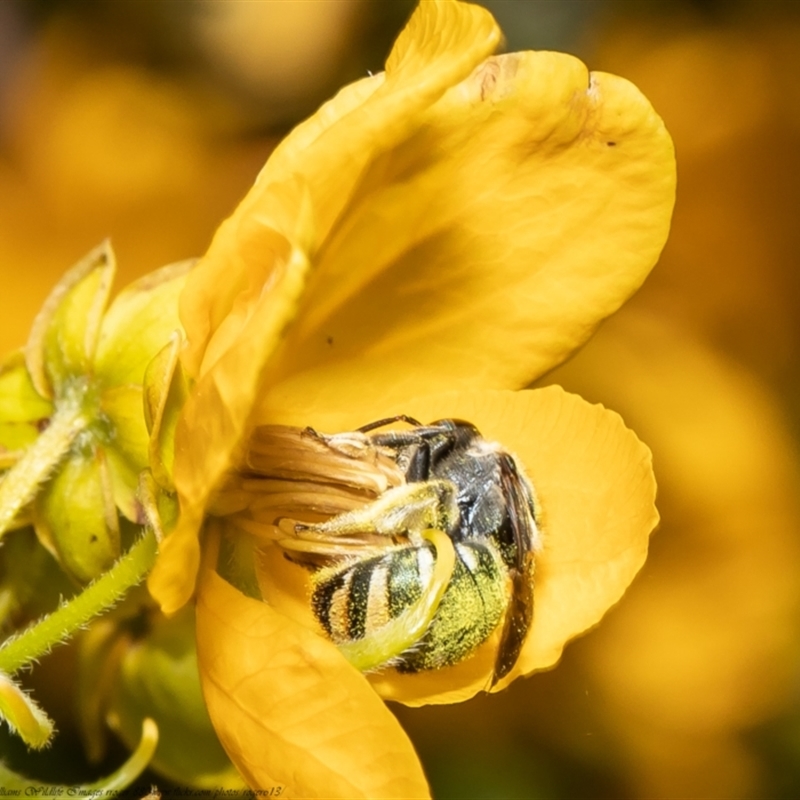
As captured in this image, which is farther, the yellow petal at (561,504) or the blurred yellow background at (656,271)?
the blurred yellow background at (656,271)

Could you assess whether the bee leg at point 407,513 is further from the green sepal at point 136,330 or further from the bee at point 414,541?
the green sepal at point 136,330

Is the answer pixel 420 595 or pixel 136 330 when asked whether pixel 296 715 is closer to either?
pixel 420 595

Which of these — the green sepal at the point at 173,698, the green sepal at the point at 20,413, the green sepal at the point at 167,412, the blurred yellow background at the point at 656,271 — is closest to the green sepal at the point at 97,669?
the green sepal at the point at 173,698

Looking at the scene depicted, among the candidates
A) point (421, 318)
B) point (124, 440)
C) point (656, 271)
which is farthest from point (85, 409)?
point (656, 271)

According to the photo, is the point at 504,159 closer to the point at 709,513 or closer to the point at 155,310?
the point at 155,310

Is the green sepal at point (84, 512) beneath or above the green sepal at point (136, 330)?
beneath

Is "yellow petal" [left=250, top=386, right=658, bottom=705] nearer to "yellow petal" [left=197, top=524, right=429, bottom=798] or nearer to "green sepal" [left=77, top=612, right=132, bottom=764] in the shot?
"yellow petal" [left=197, top=524, right=429, bottom=798]

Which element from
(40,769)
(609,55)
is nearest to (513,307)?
(40,769)

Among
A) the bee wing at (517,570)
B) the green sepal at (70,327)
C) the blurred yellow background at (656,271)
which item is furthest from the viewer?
Result: the blurred yellow background at (656,271)
